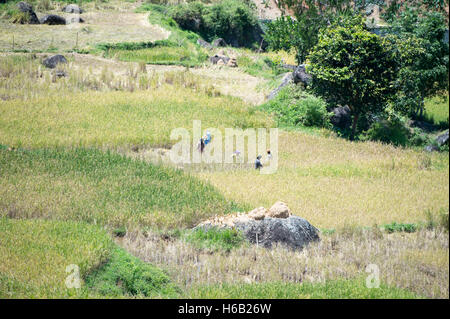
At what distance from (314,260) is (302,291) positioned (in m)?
1.01

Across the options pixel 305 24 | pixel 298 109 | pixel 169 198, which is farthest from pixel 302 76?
pixel 169 198

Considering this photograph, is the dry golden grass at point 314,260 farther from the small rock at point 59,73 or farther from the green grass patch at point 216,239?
the small rock at point 59,73

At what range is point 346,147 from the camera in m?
14.7

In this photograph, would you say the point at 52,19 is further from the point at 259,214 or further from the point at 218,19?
the point at 259,214

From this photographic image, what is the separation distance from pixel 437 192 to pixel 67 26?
19037mm

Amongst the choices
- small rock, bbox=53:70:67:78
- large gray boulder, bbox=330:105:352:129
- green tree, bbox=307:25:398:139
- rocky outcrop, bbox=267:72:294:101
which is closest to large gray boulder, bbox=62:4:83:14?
small rock, bbox=53:70:67:78

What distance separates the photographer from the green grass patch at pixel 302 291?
6.67 meters

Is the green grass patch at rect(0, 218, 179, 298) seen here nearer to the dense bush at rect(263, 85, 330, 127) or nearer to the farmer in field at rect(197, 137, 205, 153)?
the farmer in field at rect(197, 137, 205, 153)

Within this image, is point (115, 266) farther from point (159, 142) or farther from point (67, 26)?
point (67, 26)

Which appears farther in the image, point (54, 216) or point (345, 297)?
point (54, 216)

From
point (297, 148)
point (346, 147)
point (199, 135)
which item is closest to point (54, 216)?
point (199, 135)

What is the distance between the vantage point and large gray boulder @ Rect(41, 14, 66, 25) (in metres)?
21.6

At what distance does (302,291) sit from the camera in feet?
22.8
